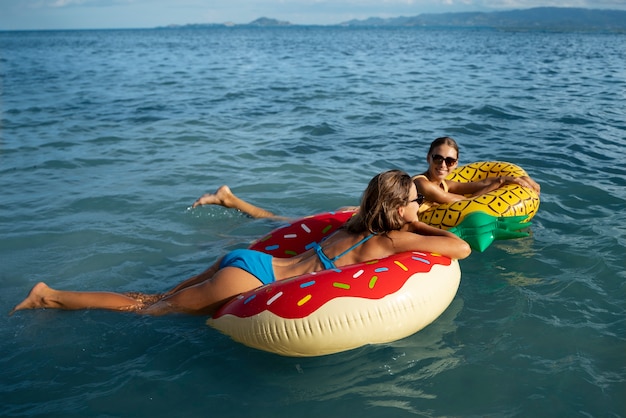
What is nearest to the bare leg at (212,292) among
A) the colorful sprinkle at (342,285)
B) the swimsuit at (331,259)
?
the swimsuit at (331,259)

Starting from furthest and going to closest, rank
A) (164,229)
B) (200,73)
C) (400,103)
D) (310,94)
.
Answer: (200,73)
(310,94)
(400,103)
(164,229)

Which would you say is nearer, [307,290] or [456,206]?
[307,290]

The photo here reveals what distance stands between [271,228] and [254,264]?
2.17 m

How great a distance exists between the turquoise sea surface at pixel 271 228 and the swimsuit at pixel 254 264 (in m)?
0.51

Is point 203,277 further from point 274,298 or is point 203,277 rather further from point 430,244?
point 430,244

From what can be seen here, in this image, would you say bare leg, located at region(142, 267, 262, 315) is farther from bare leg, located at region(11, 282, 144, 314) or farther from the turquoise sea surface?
bare leg, located at region(11, 282, 144, 314)

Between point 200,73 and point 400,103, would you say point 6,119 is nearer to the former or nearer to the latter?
point 400,103

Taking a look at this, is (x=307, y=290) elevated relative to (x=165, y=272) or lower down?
elevated

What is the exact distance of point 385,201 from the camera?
386 cm

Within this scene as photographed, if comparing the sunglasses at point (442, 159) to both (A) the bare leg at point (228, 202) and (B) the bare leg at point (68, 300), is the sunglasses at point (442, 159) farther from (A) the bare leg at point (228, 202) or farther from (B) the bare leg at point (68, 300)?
(B) the bare leg at point (68, 300)

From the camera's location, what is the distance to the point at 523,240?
18.8 ft

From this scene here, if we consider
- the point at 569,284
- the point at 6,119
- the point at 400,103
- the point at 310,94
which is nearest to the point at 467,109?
the point at 400,103

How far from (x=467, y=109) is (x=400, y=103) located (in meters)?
1.79

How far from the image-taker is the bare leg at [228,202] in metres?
6.28
